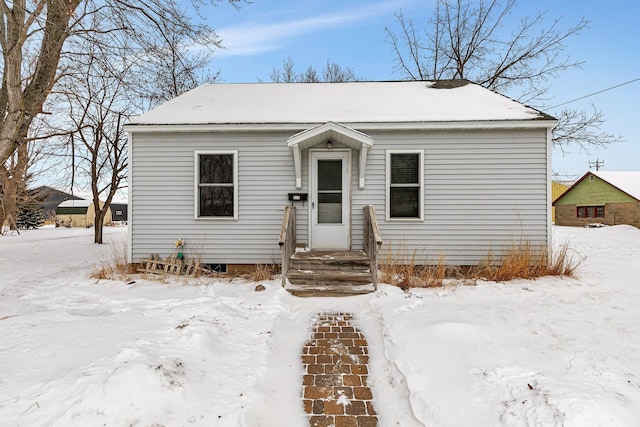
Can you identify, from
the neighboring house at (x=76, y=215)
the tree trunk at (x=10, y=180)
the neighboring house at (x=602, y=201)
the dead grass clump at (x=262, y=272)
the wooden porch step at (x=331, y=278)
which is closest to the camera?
the wooden porch step at (x=331, y=278)

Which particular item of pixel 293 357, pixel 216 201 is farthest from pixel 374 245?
pixel 216 201

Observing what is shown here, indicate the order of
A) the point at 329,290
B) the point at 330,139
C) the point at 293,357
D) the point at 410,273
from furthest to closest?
the point at 330,139
the point at 410,273
the point at 329,290
the point at 293,357

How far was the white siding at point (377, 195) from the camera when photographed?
22.8ft

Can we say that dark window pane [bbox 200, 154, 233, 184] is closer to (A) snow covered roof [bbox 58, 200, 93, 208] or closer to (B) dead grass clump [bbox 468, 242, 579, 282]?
(B) dead grass clump [bbox 468, 242, 579, 282]

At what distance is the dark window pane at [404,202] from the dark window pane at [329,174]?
4.17 ft

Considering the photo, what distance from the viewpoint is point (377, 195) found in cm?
712

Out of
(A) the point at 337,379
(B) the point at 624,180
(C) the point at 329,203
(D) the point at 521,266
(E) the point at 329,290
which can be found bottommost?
(A) the point at 337,379

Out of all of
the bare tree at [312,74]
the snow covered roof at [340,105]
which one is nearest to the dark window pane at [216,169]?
the snow covered roof at [340,105]

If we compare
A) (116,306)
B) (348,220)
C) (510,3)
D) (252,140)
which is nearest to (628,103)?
(510,3)

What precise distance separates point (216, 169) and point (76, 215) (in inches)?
1249

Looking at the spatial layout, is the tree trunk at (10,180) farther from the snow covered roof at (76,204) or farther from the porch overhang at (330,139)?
the snow covered roof at (76,204)

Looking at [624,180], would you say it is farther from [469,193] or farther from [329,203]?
[329,203]

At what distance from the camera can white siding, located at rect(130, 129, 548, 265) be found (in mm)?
6961

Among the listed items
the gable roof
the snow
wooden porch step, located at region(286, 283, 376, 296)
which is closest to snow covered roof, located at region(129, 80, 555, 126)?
the snow
